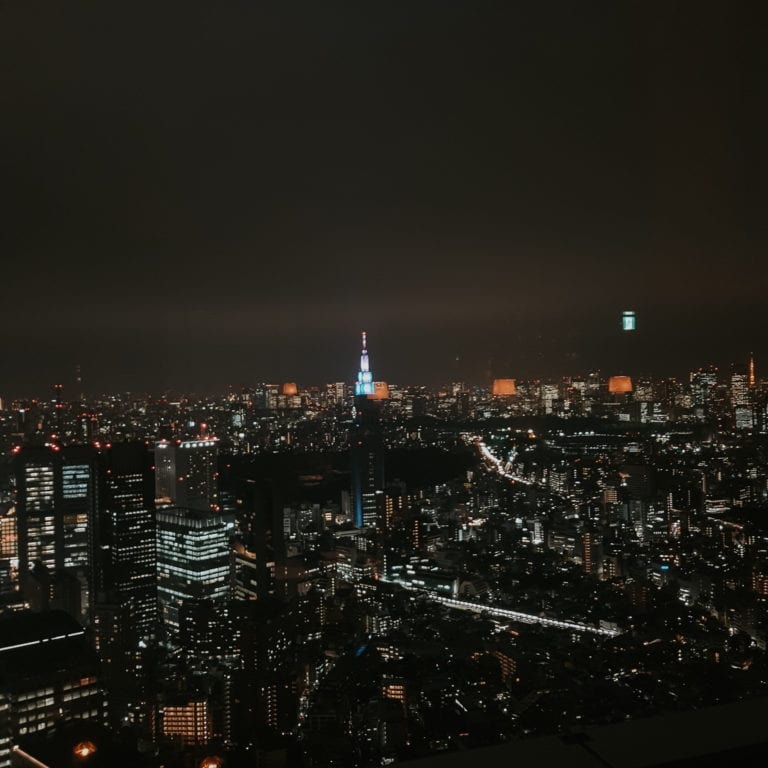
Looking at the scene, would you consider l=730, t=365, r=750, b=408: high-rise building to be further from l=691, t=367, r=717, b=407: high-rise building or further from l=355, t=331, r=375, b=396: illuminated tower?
l=355, t=331, r=375, b=396: illuminated tower

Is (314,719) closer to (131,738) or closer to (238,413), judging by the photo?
(131,738)

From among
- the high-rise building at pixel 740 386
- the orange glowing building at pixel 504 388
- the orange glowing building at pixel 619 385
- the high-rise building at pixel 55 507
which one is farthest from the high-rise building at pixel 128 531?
the high-rise building at pixel 740 386

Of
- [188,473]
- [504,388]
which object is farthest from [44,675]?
[504,388]

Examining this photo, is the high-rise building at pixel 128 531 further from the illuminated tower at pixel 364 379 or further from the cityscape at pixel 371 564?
the illuminated tower at pixel 364 379

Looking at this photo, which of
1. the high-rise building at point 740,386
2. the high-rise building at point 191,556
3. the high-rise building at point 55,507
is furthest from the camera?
the high-rise building at point 191,556

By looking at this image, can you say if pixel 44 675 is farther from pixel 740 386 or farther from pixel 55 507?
pixel 740 386
